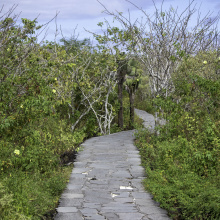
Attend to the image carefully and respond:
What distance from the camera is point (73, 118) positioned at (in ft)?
45.1

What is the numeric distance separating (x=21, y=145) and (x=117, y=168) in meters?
2.13

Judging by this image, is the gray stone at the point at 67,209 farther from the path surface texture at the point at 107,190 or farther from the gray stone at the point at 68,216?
the gray stone at the point at 68,216

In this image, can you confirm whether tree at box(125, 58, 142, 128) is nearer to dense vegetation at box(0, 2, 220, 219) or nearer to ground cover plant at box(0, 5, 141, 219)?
dense vegetation at box(0, 2, 220, 219)

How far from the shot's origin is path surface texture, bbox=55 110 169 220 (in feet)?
17.2

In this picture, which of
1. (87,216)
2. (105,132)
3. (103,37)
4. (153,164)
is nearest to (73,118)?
(105,132)

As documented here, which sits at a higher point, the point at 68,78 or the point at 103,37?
the point at 103,37

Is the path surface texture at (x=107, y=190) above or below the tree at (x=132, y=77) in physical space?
below

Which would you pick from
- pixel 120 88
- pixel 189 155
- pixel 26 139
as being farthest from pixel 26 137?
pixel 120 88

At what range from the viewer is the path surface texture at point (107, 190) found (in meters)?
5.24

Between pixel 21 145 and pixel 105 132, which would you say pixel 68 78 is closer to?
pixel 105 132

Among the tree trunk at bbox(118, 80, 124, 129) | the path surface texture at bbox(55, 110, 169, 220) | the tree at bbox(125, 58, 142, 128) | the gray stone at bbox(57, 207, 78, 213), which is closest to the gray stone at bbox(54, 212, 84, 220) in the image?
the path surface texture at bbox(55, 110, 169, 220)

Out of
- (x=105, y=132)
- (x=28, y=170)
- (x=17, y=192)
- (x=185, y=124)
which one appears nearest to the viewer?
(x=17, y=192)

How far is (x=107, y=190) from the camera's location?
6438 mm

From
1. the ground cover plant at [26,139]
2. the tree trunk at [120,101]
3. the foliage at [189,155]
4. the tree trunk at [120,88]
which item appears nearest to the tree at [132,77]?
the tree trunk at [120,88]
